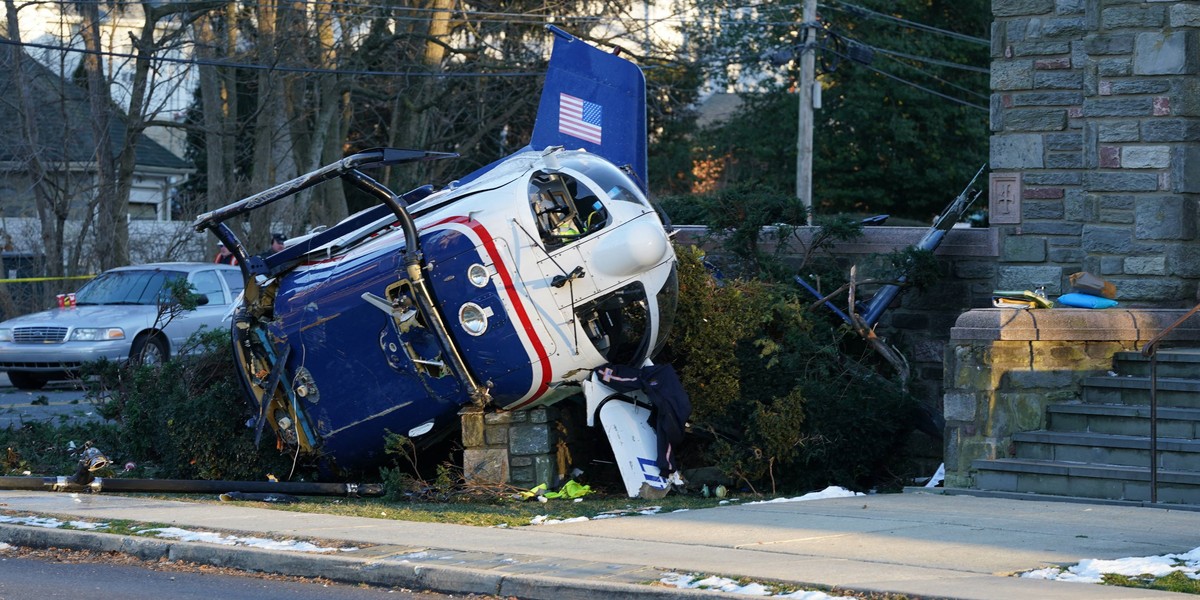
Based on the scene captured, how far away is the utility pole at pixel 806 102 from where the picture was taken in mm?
30188

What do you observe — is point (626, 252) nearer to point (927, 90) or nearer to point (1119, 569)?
point (1119, 569)

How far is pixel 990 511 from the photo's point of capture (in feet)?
33.7

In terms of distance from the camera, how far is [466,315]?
1227 cm

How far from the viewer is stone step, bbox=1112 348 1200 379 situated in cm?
1184

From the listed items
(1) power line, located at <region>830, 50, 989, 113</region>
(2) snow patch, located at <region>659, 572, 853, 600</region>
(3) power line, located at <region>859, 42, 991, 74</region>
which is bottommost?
(2) snow patch, located at <region>659, 572, 853, 600</region>

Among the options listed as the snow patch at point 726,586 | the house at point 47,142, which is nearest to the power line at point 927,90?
the house at point 47,142

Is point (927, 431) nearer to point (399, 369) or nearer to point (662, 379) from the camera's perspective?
point (662, 379)

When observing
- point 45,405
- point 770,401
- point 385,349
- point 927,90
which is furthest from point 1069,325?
point 927,90

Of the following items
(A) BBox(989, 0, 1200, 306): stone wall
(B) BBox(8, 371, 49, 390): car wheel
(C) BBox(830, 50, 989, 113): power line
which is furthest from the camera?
(C) BBox(830, 50, 989, 113): power line

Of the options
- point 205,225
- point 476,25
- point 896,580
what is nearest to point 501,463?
point 205,225

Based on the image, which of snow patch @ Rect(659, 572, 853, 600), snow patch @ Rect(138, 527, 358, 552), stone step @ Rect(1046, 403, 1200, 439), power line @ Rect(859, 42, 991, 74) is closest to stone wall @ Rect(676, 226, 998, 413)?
stone step @ Rect(1046, 403, 1200, 439)

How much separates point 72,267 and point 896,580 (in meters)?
21.7

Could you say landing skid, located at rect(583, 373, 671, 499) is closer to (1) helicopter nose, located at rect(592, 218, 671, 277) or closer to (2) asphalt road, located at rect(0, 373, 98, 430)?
(1) helicopter nose, located at rect(592, 218, 671, 277)

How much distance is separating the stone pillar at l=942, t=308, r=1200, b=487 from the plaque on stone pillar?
3.21 metres
